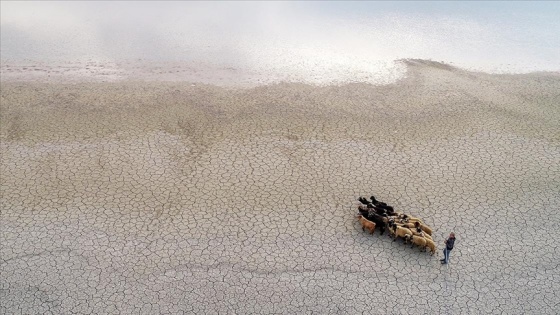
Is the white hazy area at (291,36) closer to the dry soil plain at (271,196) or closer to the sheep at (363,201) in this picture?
the dry soil plain at (271,196)

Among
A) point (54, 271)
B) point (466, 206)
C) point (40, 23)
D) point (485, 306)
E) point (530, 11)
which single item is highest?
point (530, 11)

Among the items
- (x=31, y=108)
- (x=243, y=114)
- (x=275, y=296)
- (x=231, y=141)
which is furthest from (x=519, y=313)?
(x=31, y=108)

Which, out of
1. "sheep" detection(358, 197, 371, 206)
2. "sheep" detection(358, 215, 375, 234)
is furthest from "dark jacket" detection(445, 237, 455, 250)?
"sheep" detection(358, 197, 371, 206)

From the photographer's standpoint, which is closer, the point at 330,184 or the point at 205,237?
the point at 205,237

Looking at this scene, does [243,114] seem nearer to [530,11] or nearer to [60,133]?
[60,133]

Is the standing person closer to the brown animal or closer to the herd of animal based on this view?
the herd of animal

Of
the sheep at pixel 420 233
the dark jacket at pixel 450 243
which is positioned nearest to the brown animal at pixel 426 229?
the sheep at pixel 420 233
